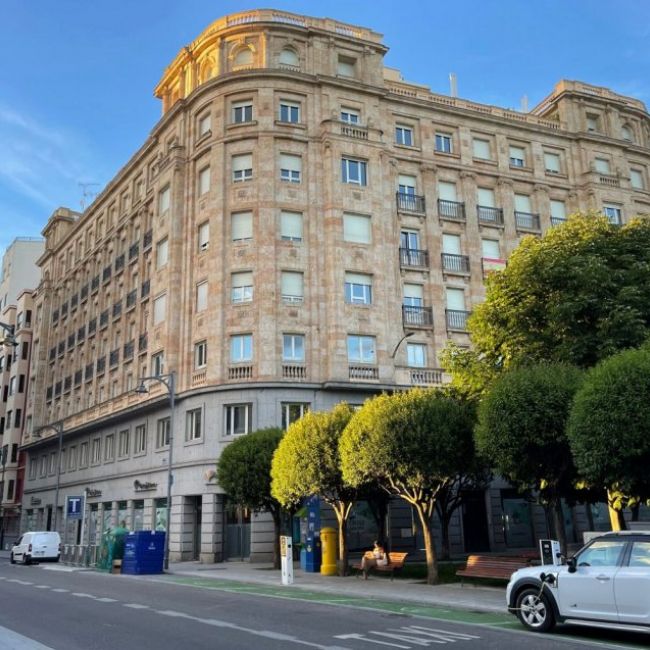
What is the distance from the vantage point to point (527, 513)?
37250 mm

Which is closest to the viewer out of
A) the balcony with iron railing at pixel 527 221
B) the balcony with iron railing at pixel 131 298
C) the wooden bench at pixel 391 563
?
the wooden bench at pixel 391 563

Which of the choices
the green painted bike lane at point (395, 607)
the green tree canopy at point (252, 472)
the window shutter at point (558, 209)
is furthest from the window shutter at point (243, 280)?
the window shutter at point (558, 209)

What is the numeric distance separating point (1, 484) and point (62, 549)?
33738 mm

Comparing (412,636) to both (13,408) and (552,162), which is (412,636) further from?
(13,408)

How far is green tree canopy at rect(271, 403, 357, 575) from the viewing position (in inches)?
930

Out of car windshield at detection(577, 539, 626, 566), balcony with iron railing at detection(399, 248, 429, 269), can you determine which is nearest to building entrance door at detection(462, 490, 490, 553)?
balcony with iron railing at detection(399, 248, 429, 269)

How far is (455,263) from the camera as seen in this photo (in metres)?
38.9

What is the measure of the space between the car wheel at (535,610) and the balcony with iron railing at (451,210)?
97.6ft

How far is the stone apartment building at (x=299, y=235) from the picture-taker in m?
34.0

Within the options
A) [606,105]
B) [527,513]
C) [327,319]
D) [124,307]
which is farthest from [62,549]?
[606,105]

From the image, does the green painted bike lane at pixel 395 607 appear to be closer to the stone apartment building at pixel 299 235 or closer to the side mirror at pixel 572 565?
the side mirror at pixel 572 565

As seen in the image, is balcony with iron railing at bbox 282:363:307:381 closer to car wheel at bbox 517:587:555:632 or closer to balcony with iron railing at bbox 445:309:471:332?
balcony with iron railing at bbox 445:309:471:332

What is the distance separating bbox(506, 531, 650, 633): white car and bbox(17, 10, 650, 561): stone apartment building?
21.3m

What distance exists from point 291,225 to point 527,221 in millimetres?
14958
